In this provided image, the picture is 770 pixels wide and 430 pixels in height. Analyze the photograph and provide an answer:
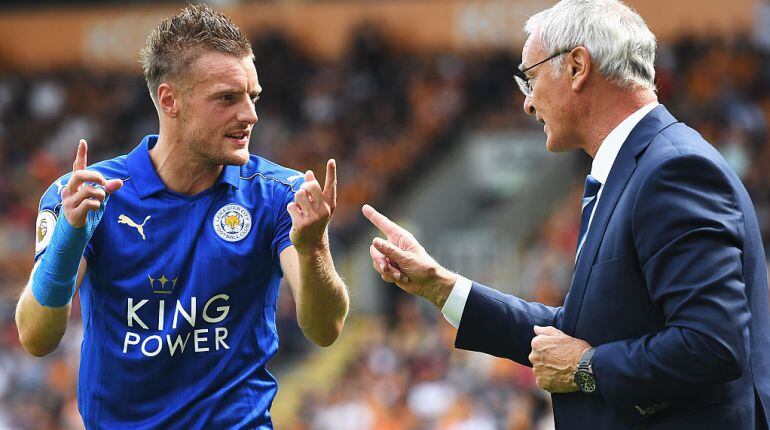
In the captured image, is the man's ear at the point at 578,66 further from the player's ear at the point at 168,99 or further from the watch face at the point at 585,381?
the player's ear at the point at 168,99

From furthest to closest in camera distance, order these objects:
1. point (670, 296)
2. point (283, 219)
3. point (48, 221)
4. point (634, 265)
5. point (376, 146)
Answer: point (376, 146)
point (283, 219)
point (48, 221)
point (634, 265)
point (670, 296)

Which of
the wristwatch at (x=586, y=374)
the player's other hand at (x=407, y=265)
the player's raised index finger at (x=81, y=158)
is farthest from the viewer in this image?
the player's other hand at (x=407, y=265)

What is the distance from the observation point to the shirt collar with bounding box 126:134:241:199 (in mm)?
3924

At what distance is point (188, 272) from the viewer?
3848 millimetres

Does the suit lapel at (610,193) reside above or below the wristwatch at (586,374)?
above

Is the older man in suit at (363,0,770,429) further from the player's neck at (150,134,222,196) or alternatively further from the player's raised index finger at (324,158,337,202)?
the player's neck at (150,134,222,196)

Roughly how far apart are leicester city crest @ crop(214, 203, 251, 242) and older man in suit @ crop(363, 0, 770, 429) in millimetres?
513

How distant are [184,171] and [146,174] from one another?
13cm

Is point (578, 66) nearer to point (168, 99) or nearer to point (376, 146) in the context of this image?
point (168, 99)

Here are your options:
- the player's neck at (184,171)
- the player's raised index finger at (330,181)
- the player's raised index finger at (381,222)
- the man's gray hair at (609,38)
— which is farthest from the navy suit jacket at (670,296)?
the player's neck at (184,171)

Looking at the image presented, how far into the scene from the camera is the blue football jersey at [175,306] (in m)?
3.79

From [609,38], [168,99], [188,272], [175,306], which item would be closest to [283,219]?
[188,272]

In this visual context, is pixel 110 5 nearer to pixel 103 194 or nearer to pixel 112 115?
pixel 112 115

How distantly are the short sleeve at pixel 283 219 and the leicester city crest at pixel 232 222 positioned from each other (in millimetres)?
102
